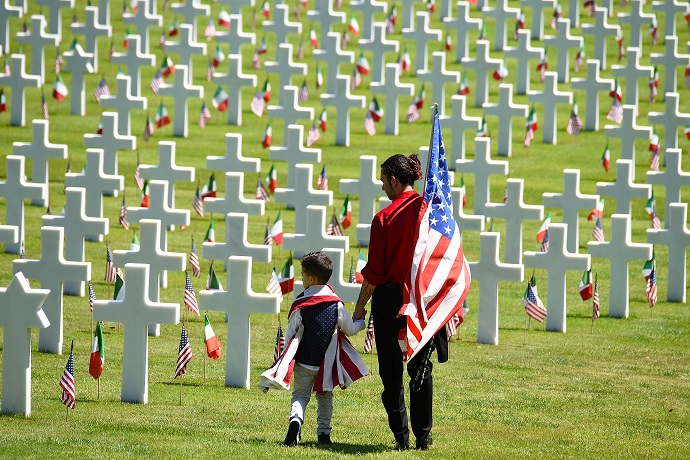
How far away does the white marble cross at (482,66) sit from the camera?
22.5m

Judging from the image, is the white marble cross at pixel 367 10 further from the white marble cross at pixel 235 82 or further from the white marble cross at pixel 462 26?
the white marble cross at pixel 235 82

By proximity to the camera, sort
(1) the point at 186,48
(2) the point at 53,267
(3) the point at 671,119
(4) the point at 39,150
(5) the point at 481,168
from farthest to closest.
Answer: (1) the point at 186,48 → (3) the point at 671,119 → (4) the point at 39,150 → (5) the point at 481,168 → (2) the point at 53,267

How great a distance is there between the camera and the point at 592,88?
22219mm

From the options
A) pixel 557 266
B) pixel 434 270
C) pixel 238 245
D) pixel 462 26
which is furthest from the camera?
pixel 462 26

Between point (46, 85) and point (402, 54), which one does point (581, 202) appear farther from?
point (46, 85)

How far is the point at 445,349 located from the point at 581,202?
24.4 ft

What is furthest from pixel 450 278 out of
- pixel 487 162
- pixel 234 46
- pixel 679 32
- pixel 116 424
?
pixel 679 32

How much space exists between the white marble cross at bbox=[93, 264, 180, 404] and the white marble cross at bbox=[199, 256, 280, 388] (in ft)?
2.35

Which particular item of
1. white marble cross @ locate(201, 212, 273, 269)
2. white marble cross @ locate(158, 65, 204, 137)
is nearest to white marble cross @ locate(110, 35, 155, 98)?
white marble cross @ locate(158, 65, 204, 137)

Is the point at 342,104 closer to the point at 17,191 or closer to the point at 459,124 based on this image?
the point at 459,124

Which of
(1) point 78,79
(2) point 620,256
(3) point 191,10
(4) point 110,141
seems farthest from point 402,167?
(3) point 191,10

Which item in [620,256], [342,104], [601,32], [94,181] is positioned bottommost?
[620,256]

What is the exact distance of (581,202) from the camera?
15.5 metres

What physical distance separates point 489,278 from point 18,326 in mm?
4933
